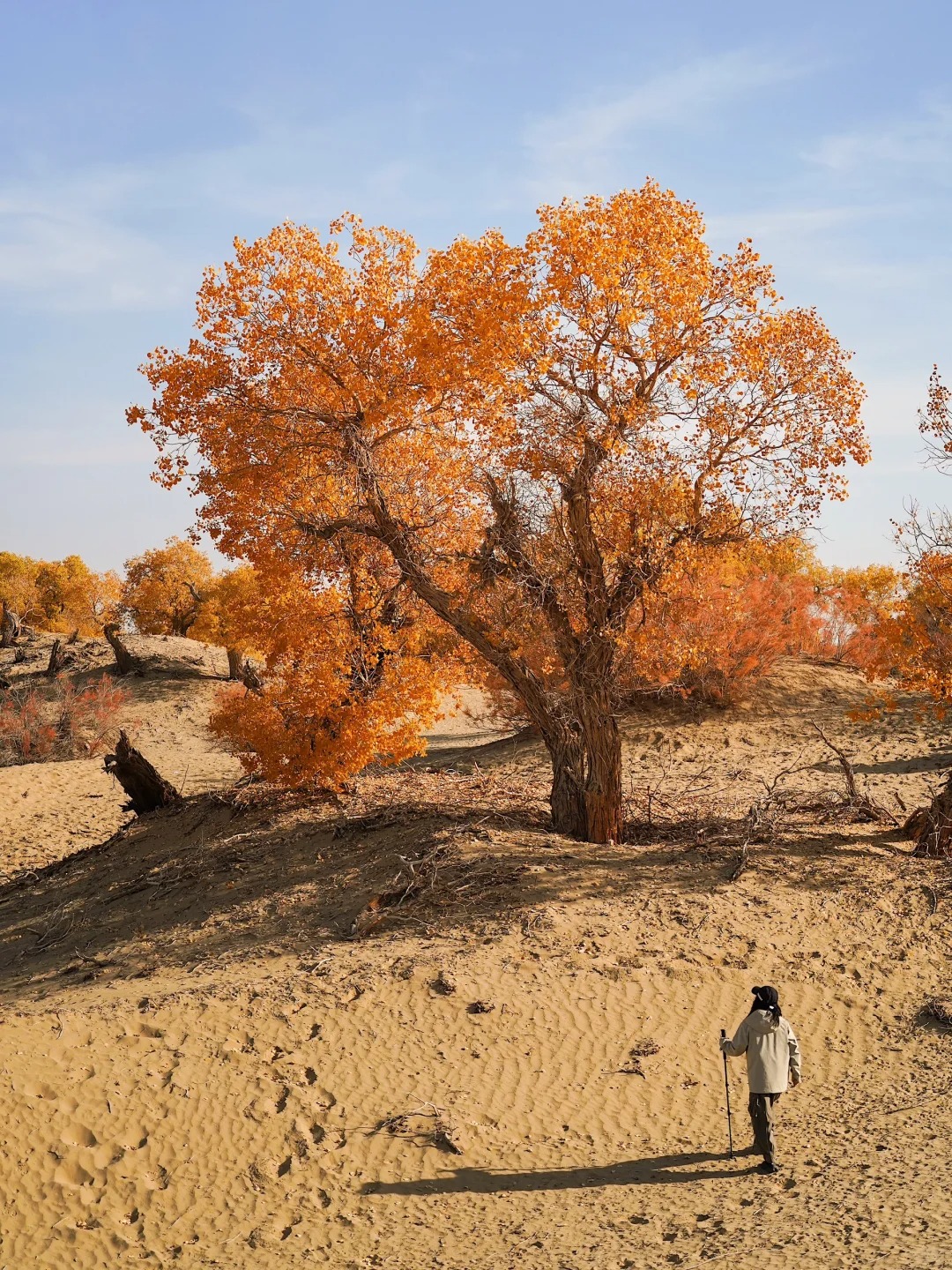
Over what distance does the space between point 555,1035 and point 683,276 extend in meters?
7.76

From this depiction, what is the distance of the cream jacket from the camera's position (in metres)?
8.00

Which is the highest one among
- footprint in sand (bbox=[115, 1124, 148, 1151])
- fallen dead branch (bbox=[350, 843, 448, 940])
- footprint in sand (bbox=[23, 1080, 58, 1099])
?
fallen dead branch (bbox=[350, 843, 448, 940])

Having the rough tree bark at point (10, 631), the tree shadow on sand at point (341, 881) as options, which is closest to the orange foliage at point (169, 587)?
the rough tree bark at point (10, 631)

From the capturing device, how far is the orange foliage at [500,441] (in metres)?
11.8

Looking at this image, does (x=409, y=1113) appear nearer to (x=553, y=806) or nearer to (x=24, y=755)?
(x=553, y=806)

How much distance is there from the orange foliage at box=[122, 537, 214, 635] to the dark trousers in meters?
40.1

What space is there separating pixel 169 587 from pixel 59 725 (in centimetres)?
1494

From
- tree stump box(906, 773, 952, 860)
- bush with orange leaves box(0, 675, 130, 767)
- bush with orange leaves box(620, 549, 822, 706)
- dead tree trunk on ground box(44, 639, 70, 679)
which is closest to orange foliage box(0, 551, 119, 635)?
dead tree trunk on ground box(44, 639, 70, 679)

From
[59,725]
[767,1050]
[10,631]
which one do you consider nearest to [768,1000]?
[767,1050]

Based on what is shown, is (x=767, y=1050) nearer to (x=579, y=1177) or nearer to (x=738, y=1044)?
(x=738, y=1044)

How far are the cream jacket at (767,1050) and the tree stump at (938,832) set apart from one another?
5.42 metres

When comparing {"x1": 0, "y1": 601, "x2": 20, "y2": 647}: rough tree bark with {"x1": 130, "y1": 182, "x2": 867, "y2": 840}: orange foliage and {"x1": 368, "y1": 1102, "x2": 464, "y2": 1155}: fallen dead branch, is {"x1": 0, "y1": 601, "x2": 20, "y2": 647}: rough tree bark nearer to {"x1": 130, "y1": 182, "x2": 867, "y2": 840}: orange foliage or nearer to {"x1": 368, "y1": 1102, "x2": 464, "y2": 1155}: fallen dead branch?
{"x1": 130, "y1": 182, "x2": 867, "y2": 840}: orange foliage

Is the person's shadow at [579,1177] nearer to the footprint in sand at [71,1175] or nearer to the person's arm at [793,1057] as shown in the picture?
the person's arm at [793,1057]

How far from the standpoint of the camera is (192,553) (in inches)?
1801
